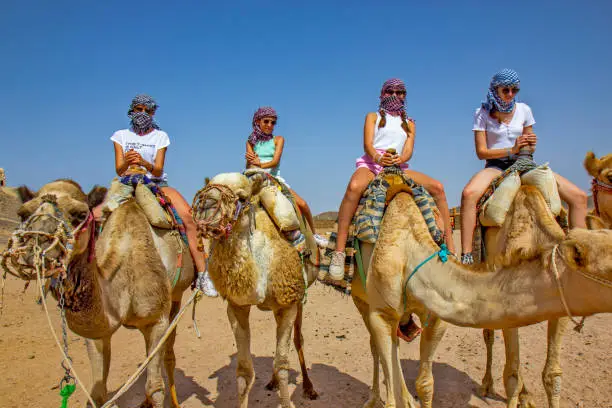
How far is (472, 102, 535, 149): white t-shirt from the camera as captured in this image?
5121mm

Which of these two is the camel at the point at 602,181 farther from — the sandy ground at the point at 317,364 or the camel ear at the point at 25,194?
the camel ear at the point at 25,194

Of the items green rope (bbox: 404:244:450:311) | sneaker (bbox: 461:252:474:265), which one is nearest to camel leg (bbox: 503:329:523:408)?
sneaker (bbox: 461:252:474:265)

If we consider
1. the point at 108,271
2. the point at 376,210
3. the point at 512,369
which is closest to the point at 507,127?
the point at 376,210

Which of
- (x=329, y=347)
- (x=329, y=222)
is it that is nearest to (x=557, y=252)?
(x=329, y=347)

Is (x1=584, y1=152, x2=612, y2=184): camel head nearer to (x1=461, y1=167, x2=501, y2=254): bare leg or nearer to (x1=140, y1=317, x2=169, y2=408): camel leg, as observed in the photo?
(x1=461, y1=167, x2=501, y2=254): bare leg

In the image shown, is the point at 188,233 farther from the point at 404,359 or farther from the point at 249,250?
the point at 404,359

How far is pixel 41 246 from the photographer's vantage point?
10.4 feet

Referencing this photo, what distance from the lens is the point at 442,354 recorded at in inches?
274

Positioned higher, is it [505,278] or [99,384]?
[505,278]

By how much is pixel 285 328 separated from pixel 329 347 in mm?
3274

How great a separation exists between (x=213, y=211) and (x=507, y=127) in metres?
3.39

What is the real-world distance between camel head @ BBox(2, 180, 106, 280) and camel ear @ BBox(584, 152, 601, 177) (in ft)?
15.5

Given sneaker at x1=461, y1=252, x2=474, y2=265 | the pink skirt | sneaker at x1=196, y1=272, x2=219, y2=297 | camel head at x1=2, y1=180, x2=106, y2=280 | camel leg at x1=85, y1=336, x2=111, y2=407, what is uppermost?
the pink skirt

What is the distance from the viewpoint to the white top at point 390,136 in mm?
5180
